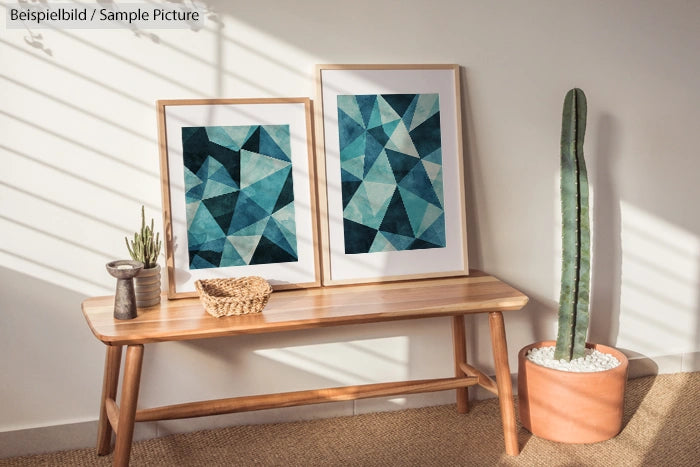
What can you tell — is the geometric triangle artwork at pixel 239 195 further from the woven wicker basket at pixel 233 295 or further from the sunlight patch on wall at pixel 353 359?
the sunlight patch on wall at pixel 353 359

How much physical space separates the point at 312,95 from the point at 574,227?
45.0 inches

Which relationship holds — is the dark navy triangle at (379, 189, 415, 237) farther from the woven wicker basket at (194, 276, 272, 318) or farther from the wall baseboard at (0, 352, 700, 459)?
the wall baseboard at (0, 352, 700, 459)

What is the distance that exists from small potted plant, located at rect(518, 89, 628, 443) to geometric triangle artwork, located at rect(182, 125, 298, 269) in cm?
106

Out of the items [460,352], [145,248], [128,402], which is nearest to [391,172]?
[460,352]

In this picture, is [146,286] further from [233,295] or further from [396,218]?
[396,218]

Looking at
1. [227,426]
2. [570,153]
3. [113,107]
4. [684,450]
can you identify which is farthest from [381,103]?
[684,450]

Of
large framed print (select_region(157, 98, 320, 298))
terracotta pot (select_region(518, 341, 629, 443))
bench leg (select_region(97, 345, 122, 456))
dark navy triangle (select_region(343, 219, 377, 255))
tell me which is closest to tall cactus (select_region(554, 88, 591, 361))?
terracotta pot (select_region(518, 341, 629, 443))

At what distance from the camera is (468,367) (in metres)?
3.06

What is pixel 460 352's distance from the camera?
123 inches

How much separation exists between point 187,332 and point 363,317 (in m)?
0.58

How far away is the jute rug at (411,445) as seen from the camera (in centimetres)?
273

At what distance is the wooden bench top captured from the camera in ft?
7.76

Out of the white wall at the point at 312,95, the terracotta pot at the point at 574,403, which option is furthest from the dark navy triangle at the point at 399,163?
the terracotta pot at the point at 574,403

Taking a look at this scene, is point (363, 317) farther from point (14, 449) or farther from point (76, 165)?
point (14, 449)
